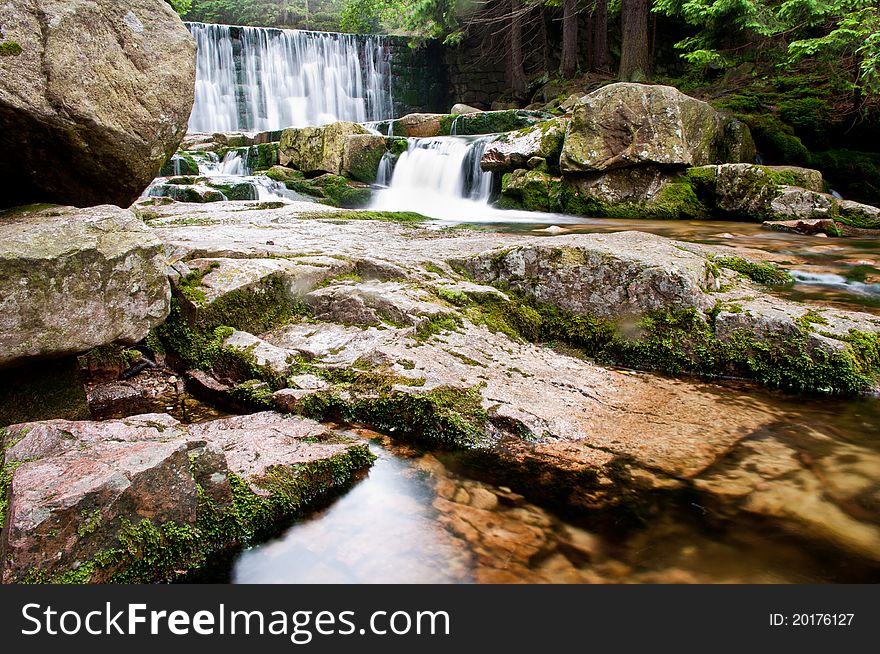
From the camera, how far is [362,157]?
603 inches

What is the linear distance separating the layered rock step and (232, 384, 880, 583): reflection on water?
0.49ft

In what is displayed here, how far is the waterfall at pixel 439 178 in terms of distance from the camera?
13.8 m

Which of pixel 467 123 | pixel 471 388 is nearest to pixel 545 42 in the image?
pixel 467 123

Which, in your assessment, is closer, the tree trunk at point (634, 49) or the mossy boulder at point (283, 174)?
the mossy boulder at point (283, 174)

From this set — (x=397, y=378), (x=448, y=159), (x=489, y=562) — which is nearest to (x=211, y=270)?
(x=397, y=378)

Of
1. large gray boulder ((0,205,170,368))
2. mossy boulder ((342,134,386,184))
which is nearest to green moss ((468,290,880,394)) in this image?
large gray boulder ((0,205,170,368))

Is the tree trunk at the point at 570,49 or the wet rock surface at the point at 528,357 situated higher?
the tree trunk at the point at 570,49

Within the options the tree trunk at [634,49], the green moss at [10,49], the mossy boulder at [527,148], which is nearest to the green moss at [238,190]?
the mossy boulder at [527,148]

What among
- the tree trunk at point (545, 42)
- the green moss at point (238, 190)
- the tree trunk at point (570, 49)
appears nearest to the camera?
the green moss at point (238, 190)

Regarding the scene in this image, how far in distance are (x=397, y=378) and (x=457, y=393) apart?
0.35m

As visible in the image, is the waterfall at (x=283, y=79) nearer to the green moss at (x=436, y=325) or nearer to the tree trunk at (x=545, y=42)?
the tree trunk at (x=545, y=42)

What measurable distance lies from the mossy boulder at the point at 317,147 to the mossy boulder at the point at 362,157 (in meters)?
0.18

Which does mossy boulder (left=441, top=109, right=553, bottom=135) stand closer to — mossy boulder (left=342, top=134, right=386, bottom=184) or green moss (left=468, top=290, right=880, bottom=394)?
mossy boulder (left=342, top=134, right=386, bottom=184)

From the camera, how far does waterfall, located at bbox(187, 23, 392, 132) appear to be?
79.2 ft
